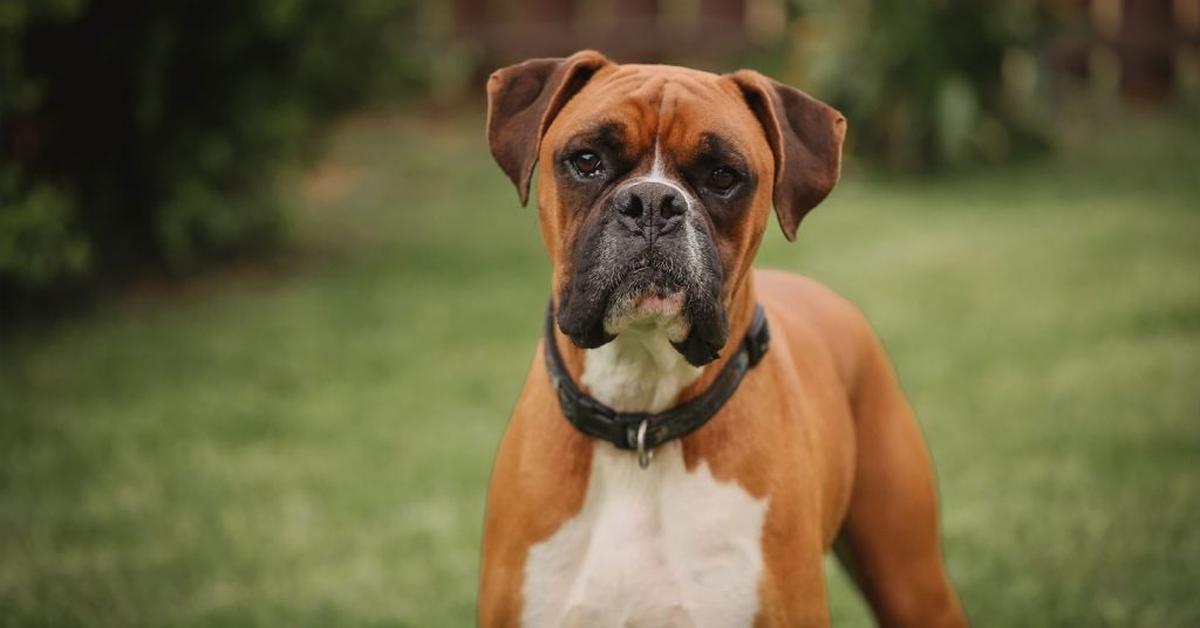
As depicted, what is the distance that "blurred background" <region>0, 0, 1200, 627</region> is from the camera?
17.7 ft

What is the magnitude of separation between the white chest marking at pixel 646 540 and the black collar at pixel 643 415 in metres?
0.04

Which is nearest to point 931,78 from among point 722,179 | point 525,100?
point 525,100

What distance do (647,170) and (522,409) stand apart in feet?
2.41

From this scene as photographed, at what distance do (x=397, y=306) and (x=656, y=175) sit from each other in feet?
19.4

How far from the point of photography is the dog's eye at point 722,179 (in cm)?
330

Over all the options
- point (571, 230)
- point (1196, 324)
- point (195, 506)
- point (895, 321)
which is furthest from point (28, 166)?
point (1196, 324)

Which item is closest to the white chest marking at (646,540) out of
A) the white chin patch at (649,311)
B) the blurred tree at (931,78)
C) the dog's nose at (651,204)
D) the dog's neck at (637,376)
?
the dog's neck at (637,376)

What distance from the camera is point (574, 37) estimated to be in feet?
55.5

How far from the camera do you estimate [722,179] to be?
331 centimetres

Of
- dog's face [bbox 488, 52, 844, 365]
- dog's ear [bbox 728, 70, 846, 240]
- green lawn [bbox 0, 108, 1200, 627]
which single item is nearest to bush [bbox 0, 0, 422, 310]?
green lawn [bbox 0, 108, 1200, 627]

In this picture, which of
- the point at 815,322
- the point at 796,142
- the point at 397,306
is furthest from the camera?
the point at 397,306

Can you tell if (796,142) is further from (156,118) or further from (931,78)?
(931,78)

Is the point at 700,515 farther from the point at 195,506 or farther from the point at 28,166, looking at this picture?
the point at 28,166

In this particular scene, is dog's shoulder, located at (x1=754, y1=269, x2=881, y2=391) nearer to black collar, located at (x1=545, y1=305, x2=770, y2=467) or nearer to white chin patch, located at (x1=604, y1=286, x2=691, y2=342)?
black collar, located at (x1=545, y1=305, x2=770, y2=467)
